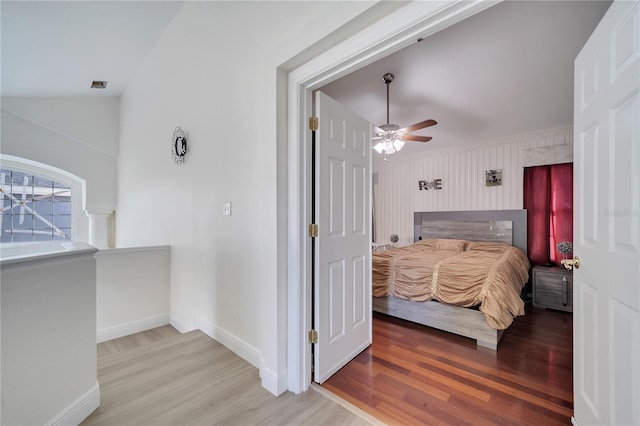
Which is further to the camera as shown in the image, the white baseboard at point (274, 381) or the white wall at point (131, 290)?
the white wall at point (131, 290)

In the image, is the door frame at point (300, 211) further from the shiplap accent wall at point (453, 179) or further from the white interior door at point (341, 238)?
the shiplap accent wall at point (453, 179)

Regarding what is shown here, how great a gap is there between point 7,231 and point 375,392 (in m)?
5.90

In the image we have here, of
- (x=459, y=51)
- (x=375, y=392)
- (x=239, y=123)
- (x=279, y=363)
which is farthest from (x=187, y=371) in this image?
(x=459, y=51)

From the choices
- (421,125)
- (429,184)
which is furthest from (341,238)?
(429,184)

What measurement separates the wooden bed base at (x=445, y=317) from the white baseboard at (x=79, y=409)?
2519 millimetres

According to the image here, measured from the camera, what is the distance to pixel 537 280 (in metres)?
3.53

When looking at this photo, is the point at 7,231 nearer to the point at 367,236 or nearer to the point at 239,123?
the point at 239,123

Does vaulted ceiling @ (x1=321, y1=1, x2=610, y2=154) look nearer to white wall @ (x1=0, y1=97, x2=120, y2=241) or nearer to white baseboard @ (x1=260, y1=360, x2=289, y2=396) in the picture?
white baseboard @ (x1=260, y1=360, x2=289, y2=396)

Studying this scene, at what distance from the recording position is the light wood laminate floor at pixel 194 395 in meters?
1.46

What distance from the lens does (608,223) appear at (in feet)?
3.57

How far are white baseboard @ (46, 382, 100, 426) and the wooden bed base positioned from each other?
2519mm

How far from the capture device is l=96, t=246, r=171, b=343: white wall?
263cm

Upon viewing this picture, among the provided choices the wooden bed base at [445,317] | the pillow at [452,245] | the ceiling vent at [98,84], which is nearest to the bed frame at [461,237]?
the wooden bed base at [445,317]

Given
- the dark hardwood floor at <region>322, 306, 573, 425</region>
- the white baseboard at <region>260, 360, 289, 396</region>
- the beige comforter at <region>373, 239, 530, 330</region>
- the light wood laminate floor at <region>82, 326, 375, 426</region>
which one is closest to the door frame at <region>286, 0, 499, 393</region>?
the white baseboard at <region>260, 360, 289, 396</region>
